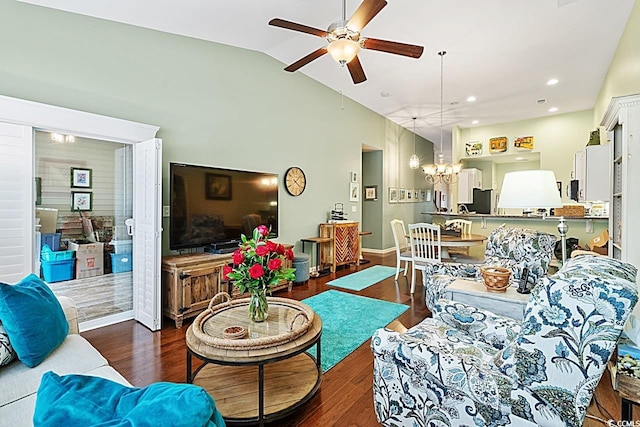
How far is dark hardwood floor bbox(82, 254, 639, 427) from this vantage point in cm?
197

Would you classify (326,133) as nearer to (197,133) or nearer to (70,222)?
(197,133)

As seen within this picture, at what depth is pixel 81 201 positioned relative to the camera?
10.8 ft

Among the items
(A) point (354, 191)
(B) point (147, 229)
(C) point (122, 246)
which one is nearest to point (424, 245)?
(A) point (354, 191)

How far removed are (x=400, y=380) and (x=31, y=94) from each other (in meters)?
3.79

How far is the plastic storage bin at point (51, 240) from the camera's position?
3004 millimetres

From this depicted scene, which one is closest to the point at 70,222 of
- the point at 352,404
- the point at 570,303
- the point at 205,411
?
the point at 352,404

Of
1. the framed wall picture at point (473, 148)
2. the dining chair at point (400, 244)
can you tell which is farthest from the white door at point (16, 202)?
the framed wall picture at point (473, 148)

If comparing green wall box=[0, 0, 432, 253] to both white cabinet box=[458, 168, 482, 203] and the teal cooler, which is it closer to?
the teal cooler

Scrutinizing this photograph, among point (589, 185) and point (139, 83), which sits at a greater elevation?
point (139, 83)

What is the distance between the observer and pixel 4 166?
2.64 metres

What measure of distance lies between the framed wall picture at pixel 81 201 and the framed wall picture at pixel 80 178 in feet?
0.24

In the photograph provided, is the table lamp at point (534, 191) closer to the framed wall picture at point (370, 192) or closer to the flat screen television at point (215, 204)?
the flat screen television at point (215, 204)

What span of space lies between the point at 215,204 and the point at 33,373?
2584 mm

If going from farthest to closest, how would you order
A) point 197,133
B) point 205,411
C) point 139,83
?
point 197,133
point 139,83
point 205,411
